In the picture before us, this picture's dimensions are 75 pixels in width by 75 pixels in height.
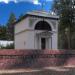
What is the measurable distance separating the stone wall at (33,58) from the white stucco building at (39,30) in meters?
15.1

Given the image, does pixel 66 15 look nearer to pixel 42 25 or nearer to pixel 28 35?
pixel 42 25

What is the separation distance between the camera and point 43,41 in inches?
1710

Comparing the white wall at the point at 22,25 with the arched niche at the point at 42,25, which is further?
the white wall at the point at 22,25

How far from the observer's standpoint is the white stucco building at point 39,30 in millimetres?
42125

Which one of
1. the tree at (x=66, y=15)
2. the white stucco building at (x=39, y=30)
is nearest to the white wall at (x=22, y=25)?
the white stucco building at (x=39, y=30)

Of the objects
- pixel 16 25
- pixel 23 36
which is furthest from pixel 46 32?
pixel 16 25

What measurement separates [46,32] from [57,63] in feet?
53.4

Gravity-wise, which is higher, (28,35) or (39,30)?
(39,30)

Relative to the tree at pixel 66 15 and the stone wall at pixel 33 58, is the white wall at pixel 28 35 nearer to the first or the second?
the tree at pixel 66 15

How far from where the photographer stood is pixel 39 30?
4262cm

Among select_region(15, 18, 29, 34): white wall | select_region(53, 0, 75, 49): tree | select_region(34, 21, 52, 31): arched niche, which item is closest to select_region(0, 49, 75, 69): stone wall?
select_region(34, 21, 52, 31): arched niche

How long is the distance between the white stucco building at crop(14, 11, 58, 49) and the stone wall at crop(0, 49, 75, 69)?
15.1 m

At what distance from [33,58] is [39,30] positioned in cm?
1794

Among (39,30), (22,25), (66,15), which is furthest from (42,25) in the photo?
(66,15)
